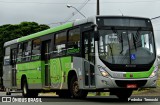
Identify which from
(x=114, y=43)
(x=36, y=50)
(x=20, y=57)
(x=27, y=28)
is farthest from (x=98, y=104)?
(x=27, y=28)

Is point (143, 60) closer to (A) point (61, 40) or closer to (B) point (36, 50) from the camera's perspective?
(A) point (61, 40)

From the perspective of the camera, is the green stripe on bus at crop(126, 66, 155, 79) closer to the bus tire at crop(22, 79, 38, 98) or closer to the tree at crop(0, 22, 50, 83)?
the bus tire at crop(22, 79, 38, 98)

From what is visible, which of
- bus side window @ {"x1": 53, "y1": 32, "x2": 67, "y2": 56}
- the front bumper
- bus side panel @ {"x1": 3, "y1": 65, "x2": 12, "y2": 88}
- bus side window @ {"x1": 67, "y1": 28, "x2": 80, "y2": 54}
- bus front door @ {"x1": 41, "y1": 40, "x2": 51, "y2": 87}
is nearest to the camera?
the front bumper

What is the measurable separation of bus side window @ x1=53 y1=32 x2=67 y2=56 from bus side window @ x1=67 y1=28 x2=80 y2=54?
0.47 m

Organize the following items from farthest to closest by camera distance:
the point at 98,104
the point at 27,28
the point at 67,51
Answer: the point at 27,28, the point at 67,51, the point at 98,104

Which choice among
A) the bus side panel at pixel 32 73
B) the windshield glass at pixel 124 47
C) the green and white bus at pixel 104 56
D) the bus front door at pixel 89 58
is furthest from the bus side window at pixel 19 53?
the windshield glass at pixel 124 47

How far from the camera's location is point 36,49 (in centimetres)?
2352

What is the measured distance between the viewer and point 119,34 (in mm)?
17516

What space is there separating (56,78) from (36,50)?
297 cm

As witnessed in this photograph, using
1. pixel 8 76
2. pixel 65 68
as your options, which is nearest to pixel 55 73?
pixel 65 68

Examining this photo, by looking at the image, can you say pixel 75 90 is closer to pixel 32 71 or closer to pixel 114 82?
pixel 114 82

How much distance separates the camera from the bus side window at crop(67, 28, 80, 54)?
1883 cm

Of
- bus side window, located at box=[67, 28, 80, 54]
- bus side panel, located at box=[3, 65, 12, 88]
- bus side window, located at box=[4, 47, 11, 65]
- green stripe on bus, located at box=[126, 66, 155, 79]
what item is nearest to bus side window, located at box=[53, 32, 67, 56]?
bus side window, located at box=[67, 28, 80, 54]

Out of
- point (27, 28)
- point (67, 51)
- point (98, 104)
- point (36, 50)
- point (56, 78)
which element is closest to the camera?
point (98, 104)
